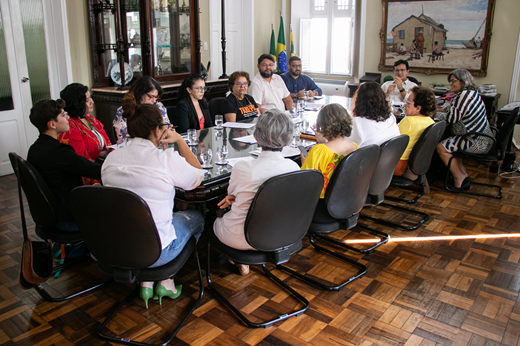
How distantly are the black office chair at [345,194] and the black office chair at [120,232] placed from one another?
36.3 inches

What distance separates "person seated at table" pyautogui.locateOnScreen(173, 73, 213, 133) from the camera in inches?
154

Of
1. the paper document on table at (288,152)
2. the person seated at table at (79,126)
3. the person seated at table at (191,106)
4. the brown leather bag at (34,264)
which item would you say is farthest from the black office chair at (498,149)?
the brown leather bag at (34,264)

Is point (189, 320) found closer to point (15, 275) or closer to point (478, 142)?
point (15, 275)

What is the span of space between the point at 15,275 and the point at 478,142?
13.4ft

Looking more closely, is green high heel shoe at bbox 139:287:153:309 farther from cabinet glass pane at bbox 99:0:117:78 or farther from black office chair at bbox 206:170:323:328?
cabinet glass pane at bbox 99:0:117:78

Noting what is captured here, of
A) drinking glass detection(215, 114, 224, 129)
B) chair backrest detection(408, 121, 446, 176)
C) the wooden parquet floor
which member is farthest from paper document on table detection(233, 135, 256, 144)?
chair backrest detection(408, 121, 446, 176)

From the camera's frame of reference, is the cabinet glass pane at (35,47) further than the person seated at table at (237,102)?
Yes

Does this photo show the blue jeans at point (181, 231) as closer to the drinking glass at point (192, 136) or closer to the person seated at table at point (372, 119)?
the drinking glass at point (192, 136)

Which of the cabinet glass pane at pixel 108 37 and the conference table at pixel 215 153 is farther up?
the cabinet glass pane at pixel 108 37

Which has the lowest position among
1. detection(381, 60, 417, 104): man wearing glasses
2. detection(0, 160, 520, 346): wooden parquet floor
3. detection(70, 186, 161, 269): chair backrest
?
detection(0, 160, 520, 346): wooden parquet floor

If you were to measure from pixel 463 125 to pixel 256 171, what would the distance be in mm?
3052

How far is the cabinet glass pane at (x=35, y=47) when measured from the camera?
4703mm

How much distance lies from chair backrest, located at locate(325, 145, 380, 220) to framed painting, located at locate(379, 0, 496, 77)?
4736mm

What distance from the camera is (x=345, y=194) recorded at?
2459 mm
